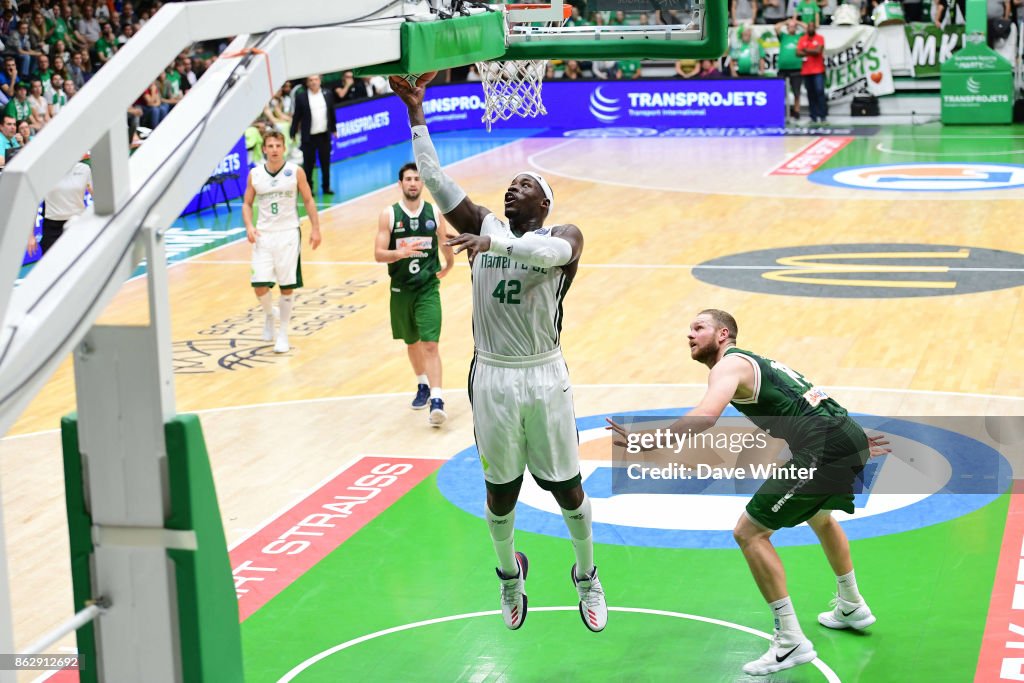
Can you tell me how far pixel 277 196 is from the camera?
518 inches

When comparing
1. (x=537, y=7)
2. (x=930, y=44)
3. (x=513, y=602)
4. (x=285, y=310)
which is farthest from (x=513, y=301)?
(x=930, y=44)

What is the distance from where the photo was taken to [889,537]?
8547mm

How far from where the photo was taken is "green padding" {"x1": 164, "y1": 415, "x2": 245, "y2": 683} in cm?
440

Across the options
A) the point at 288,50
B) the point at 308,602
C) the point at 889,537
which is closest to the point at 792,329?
the point at 889,537

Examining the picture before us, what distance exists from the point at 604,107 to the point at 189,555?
84.4 ft

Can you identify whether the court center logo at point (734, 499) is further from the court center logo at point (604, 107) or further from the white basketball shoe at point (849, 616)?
the court center logo at point (604, 107)

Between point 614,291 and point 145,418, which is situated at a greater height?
point 145,418

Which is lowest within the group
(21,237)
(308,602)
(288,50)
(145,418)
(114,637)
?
(308,602)

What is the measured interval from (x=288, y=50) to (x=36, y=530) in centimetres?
526

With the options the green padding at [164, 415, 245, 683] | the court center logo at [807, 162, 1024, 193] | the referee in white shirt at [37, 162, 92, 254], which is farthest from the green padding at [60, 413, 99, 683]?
the court center logo at [807, 162, 1024, 193]

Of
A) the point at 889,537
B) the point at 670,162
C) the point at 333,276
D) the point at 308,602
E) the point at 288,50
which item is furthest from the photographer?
the point at 670,162

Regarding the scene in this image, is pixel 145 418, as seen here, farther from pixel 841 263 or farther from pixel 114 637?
pixel 841 263

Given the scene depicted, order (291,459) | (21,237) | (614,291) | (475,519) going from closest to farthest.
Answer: (21,237)
(475,519)
(291,459)
(614,291)

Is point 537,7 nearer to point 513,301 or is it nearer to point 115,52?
point 513,301
